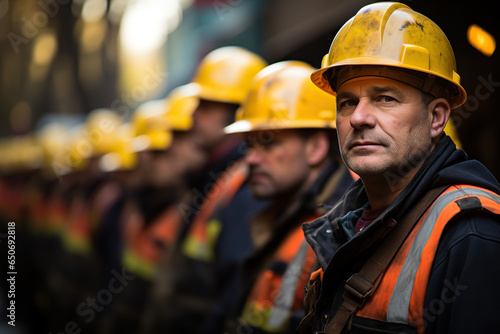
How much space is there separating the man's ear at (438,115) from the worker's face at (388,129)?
0.10 ft

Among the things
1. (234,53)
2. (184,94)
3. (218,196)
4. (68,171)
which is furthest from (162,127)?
(68,171)

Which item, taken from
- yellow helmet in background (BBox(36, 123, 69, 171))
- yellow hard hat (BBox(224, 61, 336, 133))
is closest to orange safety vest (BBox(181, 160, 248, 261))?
yellow hard hat (BBox(224, 61, 336, 133))

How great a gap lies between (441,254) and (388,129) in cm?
56

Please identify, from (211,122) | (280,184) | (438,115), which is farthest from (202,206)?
(438,115)

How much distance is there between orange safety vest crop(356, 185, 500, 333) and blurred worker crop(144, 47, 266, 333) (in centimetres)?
351

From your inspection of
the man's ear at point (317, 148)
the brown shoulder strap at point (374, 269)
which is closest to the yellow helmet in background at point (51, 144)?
the man's ear at point (317, 148)

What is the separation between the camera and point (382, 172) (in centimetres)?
262

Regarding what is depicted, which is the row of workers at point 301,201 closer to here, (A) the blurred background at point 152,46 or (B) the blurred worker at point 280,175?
(B) the blurred worker at point 280,175

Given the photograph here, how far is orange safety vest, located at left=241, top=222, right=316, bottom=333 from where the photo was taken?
373cm

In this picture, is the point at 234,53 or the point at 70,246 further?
the point at 70,246

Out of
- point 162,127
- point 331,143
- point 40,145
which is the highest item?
point 331,143

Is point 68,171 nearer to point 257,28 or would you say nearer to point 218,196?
point 257,28

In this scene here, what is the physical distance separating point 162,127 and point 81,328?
332cm

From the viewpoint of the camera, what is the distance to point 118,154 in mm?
10758
